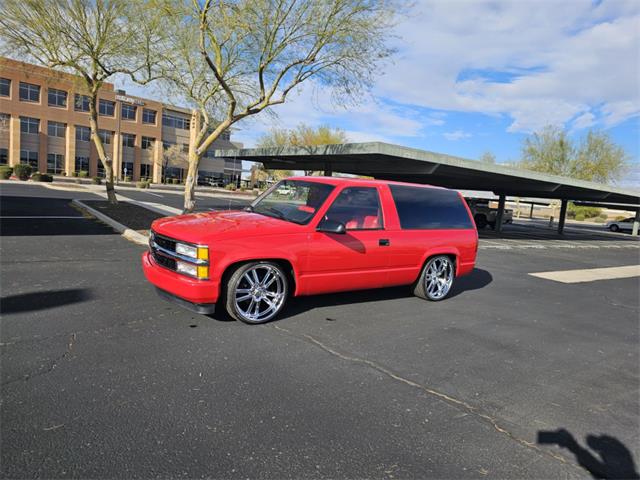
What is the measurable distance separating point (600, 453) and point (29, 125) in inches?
2601

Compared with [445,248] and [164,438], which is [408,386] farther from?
[445,248]

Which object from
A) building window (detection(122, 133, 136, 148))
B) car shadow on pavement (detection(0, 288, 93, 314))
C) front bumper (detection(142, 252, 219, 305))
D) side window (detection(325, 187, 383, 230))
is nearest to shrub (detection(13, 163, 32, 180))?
building window (detection(122, 133, 136, 148))

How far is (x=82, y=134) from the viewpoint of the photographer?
192 ft

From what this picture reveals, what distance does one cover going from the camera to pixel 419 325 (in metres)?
5.63

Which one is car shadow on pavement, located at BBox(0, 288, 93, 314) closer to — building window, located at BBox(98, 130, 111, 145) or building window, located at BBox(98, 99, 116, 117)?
building window, located at BBox(98, 99, 116, 117)

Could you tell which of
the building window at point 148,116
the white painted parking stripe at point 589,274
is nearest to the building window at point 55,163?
the building window at point 148,116

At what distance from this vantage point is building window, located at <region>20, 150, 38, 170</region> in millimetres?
53750

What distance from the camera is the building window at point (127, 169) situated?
61987 mm

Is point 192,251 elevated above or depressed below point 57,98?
→ below

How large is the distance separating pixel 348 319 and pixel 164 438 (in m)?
3.12

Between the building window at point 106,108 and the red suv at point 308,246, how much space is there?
62100 millimetres

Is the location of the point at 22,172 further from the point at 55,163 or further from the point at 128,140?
the point at 128,140

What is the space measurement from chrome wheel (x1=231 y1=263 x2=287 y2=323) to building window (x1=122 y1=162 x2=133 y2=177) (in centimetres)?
6321

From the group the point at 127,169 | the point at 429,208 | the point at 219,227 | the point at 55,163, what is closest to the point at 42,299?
the point at 219,227
